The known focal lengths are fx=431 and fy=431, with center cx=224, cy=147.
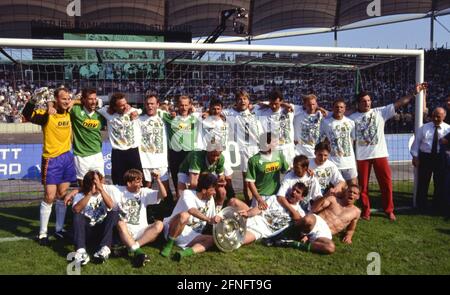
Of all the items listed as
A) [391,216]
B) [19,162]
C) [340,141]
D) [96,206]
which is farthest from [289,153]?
[19,162]

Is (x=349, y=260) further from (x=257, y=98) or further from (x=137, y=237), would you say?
(x=257, y=98)

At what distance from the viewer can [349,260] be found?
14.2 ft

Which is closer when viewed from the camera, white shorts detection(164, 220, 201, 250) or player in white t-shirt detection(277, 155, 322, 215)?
white shorts detection(164, 220, 201, 250)

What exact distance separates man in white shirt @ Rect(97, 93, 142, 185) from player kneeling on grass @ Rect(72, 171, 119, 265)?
2.38 feet

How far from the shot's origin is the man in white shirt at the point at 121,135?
17.2 feet

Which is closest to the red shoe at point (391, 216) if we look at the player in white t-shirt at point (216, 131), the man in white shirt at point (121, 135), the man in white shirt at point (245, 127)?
the man in white shirt at point (245, 127)

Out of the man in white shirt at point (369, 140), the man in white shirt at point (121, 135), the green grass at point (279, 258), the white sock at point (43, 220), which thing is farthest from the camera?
the man in white shirt at point (369, 140)

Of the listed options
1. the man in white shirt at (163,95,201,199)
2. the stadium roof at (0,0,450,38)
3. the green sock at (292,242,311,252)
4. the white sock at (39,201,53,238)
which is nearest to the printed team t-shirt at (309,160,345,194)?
the green sock at (292,242,311,252)

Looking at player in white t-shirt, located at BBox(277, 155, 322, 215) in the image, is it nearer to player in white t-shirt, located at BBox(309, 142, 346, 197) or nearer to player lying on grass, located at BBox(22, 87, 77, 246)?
player in white t-shirt, located at BBox(309, 142, 346, 197)

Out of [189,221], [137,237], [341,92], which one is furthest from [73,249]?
[341,92]

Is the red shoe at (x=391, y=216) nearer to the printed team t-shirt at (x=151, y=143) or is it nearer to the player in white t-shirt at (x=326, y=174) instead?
the player in white t-shirt at (x=326, y=174)

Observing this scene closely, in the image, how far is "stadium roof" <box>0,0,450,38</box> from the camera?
2508cm

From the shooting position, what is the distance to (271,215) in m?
4.92

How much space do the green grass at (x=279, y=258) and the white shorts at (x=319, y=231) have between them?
0.66 ft
